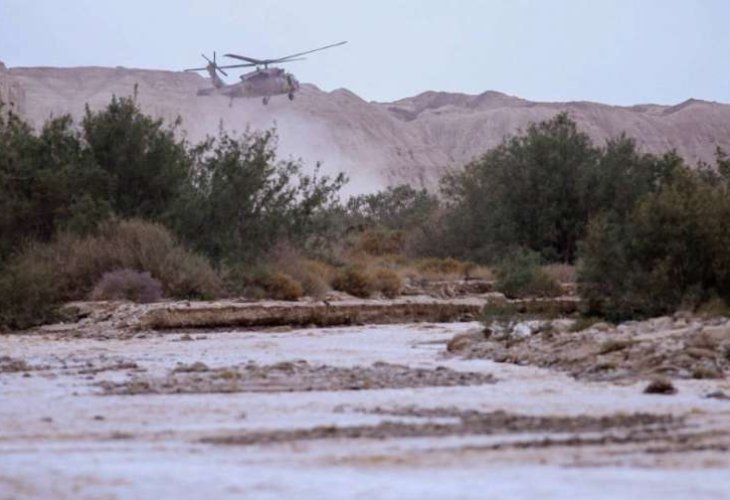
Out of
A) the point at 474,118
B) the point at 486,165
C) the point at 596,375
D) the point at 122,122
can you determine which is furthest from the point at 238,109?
the point at 596,375

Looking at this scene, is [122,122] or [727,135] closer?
[122,122]

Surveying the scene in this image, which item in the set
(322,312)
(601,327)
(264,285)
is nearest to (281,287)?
(264,285)

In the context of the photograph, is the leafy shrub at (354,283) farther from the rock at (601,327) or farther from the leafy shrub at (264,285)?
the rock at (601,327)

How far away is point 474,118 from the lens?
13125cm

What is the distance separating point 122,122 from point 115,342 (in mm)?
14715

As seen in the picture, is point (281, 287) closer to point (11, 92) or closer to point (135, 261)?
point (135, 261)

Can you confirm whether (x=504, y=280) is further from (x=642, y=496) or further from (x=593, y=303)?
(x=642, y=496)

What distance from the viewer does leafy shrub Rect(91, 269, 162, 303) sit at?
2800 centimetres

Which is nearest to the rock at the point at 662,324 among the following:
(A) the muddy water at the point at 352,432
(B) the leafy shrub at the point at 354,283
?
(A) the muddy water at the point at 352,432

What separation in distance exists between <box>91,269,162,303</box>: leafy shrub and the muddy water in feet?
38.9

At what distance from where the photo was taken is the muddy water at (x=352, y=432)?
23.5 feet

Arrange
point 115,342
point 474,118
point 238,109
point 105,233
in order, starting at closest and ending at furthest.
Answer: point 115,342, point 105,233, point 238,109, point 474,118

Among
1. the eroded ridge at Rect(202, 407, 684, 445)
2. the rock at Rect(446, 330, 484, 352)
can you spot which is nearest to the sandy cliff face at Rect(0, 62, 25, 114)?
the rock at Rect(446, 330, 484, 352)

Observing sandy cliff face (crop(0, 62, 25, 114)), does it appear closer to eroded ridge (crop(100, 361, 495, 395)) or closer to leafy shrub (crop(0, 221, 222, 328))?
leafy shrub (crop(0, 221, 222, 328))
